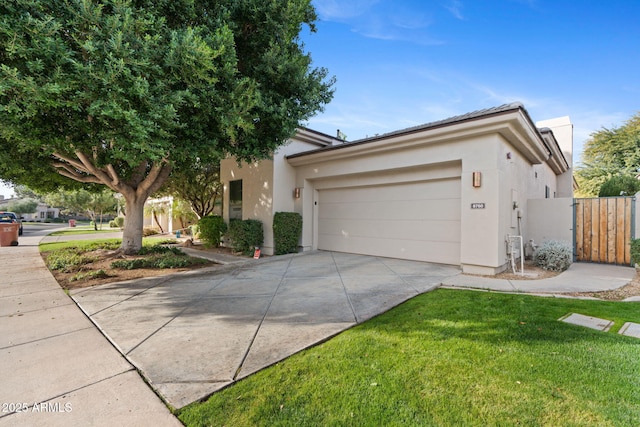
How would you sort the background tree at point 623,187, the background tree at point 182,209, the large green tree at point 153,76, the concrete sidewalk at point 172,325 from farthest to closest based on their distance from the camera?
1. the background tree at point 182,209
2. the background tree at point 623,187
3. the large green tree at point 153,76
4. the concrete sidewalk at point 172,325

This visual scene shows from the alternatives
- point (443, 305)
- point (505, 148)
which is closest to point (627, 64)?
point (505, 148)

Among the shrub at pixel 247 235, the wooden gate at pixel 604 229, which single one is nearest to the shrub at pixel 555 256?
the wooden gate at pixel 604 229

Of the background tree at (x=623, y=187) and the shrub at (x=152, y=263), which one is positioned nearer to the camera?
the shrub at (x=152, y=263)

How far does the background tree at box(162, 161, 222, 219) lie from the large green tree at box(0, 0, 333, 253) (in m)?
6.22

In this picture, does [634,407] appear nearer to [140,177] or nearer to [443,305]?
[443,305]

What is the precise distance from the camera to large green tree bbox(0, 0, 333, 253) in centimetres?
361

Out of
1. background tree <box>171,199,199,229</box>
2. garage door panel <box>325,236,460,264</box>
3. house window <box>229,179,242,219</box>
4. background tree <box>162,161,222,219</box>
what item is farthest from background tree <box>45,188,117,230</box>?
garage door panel <box>325,236,460,264</box>

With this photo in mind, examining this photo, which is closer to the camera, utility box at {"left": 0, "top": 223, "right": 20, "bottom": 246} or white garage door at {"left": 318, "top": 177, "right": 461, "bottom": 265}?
white garage door at {"left": 318, "top": 177, "right": 461, "bottom": 265}

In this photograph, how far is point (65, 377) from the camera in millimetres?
2453

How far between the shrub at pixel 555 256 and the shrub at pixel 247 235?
794cm

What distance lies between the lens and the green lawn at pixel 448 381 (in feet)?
6.42

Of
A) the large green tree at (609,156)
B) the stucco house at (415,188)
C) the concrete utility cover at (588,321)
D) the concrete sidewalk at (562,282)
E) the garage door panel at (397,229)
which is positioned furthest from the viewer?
the large green tree at (609,156)

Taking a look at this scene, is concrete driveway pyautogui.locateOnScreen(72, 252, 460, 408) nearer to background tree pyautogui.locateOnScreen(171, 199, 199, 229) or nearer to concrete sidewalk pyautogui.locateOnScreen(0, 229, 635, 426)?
concrete sidewalk pyautogui.locateOnScreen(0, 229, 635, 426)

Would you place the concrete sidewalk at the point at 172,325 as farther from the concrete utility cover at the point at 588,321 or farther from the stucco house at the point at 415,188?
the concrete utility cover at the point at 588,321
